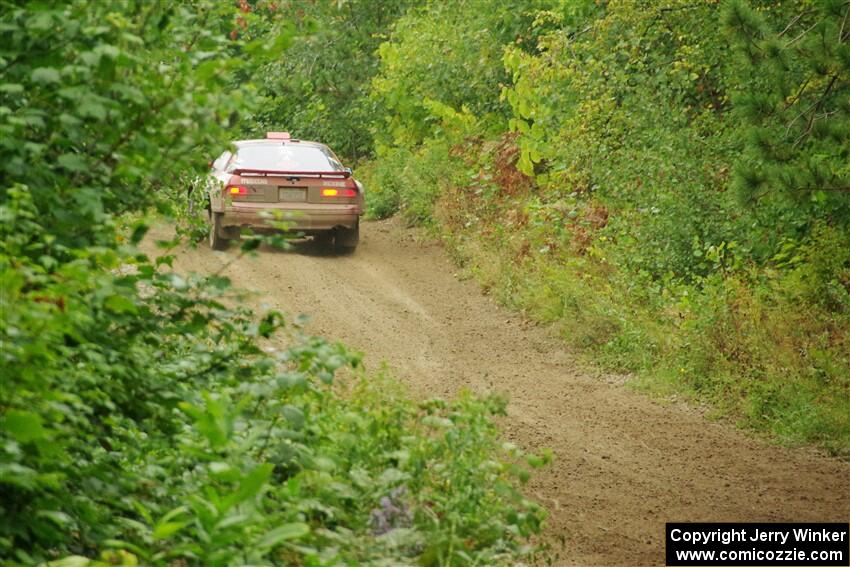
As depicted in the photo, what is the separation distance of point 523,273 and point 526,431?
6183 millimetres

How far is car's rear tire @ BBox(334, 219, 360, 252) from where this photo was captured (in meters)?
19.5

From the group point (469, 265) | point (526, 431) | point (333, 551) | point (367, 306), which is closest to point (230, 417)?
point (333, 551)

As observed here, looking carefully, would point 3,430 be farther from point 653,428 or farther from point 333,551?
point 653,428

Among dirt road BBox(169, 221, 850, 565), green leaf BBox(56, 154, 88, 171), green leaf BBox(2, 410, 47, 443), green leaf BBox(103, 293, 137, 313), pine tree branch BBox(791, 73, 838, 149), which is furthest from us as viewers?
pine tree branch BBox(791, 73, 838, 149)

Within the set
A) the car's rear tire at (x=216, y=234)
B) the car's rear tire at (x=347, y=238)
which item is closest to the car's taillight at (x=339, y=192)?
the car's rear tire at (x=347, y=238)

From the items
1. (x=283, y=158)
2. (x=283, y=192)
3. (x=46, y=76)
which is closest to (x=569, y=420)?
(x=46, y=76)

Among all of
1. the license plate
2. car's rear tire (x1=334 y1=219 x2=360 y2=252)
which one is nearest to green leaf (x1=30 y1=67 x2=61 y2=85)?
the license plate

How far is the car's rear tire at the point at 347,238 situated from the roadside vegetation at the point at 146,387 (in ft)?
44.6

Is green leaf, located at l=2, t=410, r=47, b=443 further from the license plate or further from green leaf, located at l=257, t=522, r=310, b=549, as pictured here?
the license plate

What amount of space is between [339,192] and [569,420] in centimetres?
865

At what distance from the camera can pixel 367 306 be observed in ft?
51.2

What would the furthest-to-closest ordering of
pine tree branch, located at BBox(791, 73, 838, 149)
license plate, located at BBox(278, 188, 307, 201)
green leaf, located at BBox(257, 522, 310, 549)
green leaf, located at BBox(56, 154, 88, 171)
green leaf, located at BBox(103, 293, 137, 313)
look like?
license plate, located at BBox(278, 188, 307, 201)
pine tree branch, located at BBox(791, 73, 838, 149)
green leaf, located at BBox(56, 154, 88, 171)
green leaf, located at BBox(103, 293, 137, 313)
green leaf, located at BBox(257, 522, 310, 549)

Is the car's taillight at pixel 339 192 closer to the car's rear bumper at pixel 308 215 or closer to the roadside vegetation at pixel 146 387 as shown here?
the car's rear bumper at pixel 308 215

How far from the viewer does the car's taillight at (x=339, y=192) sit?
18.7 metres
